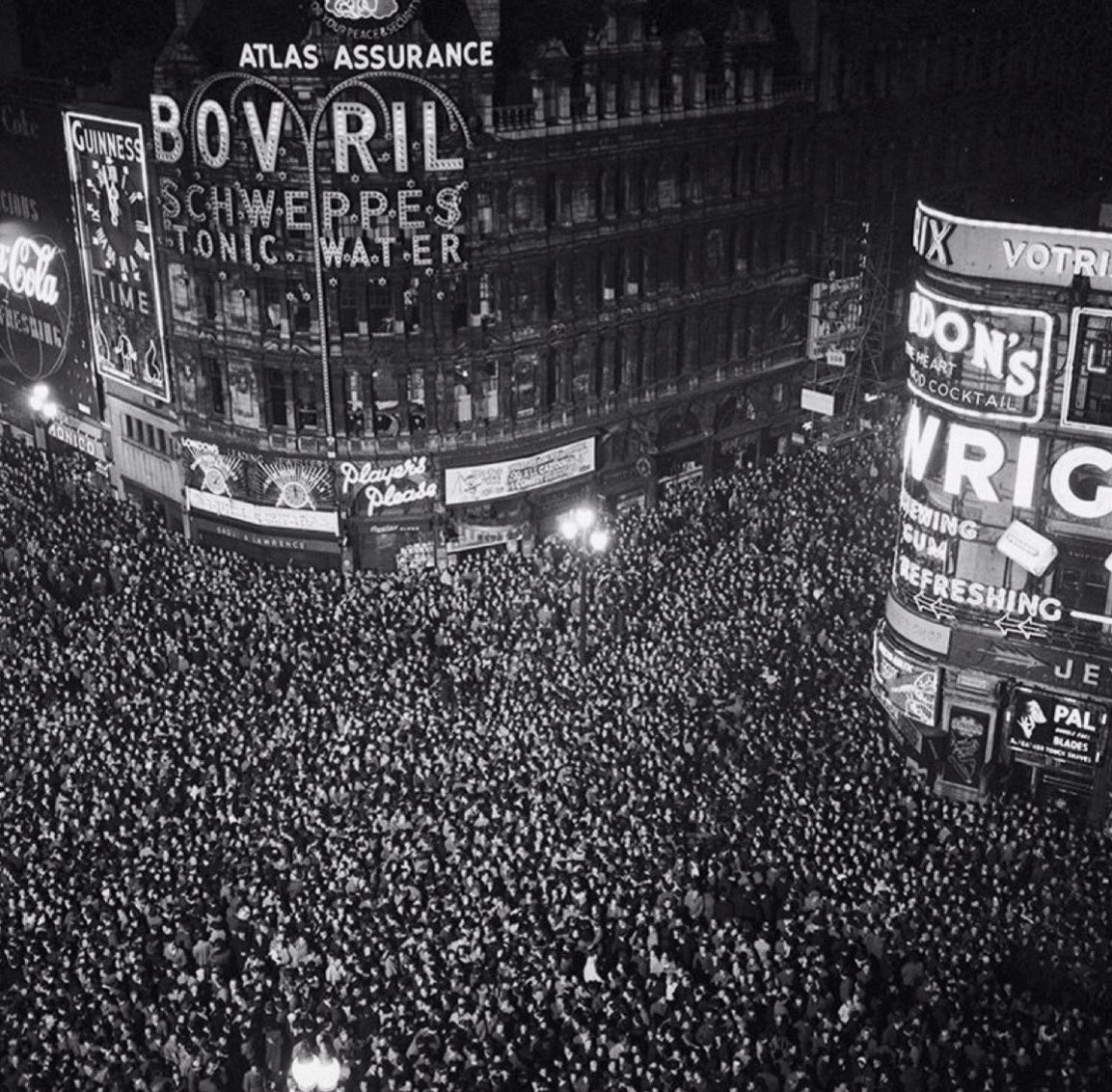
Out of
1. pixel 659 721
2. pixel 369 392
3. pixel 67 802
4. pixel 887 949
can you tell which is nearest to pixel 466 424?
pixel 369 392

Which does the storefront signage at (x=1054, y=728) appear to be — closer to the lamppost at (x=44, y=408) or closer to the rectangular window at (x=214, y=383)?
the rectangular window at (x=214, y=383)

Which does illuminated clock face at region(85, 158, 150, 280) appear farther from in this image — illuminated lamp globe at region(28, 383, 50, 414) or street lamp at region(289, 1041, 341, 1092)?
street lamp at region(289, 1041, 341, 1092)

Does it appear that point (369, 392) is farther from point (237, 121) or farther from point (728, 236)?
point (728, 236)

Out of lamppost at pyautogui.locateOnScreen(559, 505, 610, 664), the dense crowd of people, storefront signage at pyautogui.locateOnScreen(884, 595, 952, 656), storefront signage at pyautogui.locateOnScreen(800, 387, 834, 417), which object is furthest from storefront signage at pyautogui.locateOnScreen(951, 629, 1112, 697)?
storefront signage at pyautogui.locateOnScreen(800, 387, 834, 417)

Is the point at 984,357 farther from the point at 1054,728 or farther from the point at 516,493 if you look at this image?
the point at 516,493

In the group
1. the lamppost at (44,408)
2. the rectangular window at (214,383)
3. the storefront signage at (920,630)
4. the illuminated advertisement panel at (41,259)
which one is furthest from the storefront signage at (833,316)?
the lamppost at (44,408)
